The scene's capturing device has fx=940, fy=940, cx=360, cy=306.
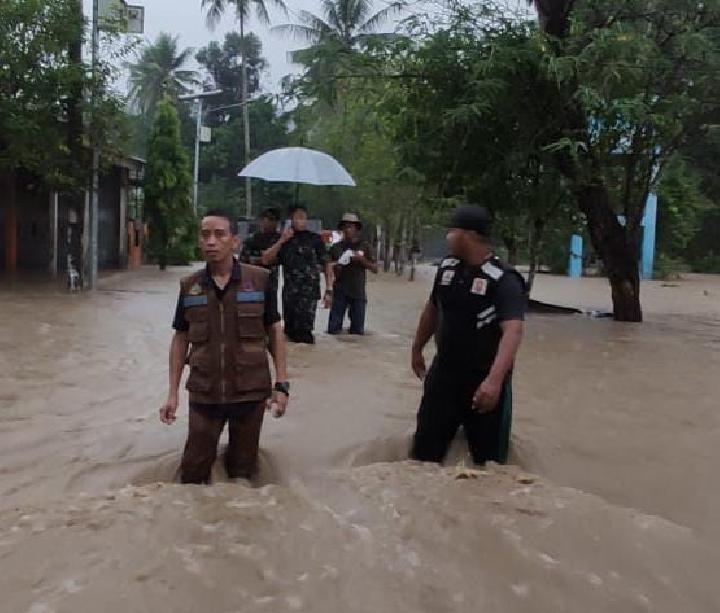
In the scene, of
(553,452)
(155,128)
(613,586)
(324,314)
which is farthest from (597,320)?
(155,128)

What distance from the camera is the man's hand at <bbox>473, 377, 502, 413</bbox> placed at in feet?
14.8

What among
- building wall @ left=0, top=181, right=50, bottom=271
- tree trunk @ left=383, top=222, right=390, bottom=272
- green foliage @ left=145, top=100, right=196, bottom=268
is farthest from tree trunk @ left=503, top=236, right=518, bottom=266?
tree trunk @ left=383, top=222, right=390, bottom=272

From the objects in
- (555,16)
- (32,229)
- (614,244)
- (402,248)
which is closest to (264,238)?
(555,16)

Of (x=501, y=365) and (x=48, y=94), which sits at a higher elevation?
(x=48, y=94)

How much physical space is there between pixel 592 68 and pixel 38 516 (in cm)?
920

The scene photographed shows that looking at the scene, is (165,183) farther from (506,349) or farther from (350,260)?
(506,349)

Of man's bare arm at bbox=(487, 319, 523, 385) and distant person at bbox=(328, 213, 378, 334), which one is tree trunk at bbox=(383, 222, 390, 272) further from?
man's bare arm at bbox=(487, 319, 523, 385)

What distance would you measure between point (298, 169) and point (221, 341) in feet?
21.8

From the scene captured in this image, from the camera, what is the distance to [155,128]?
29422mm

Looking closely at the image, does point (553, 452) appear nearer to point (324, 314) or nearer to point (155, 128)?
point (324, 314)

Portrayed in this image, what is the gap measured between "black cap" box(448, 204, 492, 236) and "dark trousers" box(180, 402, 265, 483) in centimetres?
133

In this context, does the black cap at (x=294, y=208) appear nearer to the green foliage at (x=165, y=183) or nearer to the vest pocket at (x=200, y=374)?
the vest pocket at (x=200, y=374)

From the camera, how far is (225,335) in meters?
4.48

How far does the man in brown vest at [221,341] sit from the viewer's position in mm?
4465
